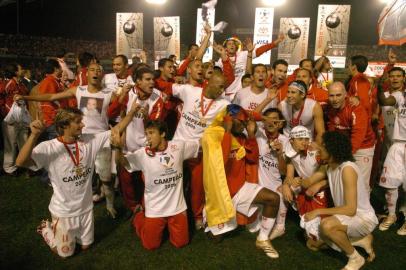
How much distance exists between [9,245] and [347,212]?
4.17m

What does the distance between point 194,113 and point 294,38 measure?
12.8m

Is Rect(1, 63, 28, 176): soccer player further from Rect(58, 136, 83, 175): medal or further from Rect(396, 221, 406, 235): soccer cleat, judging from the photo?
Rect(396, 221, 406, 235): soccer cleat

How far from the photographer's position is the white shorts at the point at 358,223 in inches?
154

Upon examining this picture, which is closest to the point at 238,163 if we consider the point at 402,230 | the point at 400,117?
the point at 402,230

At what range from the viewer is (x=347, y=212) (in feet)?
12.5

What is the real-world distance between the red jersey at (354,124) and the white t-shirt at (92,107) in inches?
133

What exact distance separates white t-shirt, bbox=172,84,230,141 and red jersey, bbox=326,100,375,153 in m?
1.63

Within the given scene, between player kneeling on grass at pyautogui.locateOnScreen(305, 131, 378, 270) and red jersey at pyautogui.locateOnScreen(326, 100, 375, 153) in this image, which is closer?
player kneeling on grass at pyautogui.locateOnScreen(305, 131, 378, 270)

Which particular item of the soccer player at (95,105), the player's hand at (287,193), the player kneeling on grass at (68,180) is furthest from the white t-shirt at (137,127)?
the player's hand at (287,193)

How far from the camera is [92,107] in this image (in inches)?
198

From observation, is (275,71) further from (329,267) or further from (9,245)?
(9,245)

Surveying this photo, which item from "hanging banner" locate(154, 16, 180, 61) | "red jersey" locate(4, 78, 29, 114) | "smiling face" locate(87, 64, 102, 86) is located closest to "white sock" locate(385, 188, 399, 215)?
"smiling face" locate(87, 64, 102, 86)

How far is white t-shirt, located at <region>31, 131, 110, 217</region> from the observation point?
402 cm

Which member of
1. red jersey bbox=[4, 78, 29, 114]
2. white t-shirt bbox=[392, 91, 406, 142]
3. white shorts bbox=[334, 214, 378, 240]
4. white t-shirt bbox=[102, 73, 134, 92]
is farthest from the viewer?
red jersey bbox=[4, 78, 29, 114]
